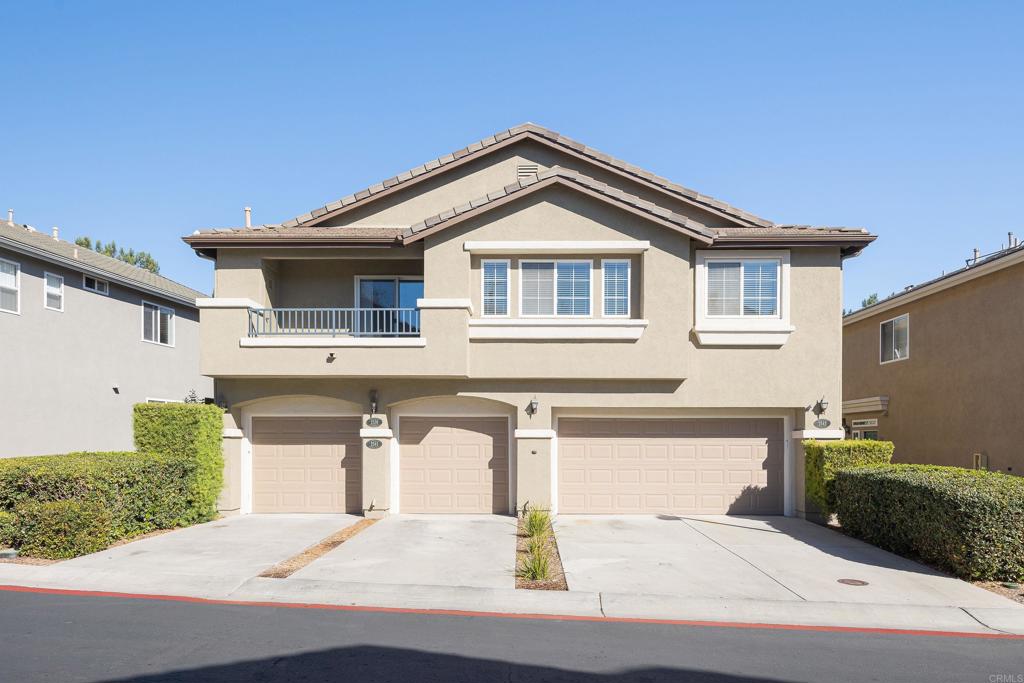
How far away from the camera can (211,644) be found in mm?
6977

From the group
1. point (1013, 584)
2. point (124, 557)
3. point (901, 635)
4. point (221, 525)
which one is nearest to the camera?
point (901, 635)

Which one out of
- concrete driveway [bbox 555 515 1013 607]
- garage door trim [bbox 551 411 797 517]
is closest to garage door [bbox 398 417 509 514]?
garage door trim [bbox 551 411 797 517]

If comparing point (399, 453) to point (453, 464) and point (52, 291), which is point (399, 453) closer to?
point (453, 464)

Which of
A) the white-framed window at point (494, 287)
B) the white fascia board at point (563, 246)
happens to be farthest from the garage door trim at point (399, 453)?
the white fascia board at point (563, 246)

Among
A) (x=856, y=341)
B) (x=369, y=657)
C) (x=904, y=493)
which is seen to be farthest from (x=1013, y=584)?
(x=856, y=341)

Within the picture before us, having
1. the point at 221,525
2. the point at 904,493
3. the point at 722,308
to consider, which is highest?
the point at 722,308

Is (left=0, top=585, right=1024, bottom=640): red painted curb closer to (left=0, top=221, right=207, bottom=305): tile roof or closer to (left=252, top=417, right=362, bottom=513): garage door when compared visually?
(left=252, top=417, right=362, bottom=513): garage door

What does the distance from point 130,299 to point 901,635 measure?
74.0 feet

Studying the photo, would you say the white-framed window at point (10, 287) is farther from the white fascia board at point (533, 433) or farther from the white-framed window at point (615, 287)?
the white-framed window at point (615, 287)

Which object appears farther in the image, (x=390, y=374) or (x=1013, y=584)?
(x=390, y=374)

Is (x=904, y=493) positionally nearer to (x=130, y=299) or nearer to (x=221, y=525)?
(x=221, y=525)

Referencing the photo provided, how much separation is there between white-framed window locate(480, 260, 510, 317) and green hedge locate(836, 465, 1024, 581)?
774 cm

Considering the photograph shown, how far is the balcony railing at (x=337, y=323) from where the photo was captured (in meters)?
15.1

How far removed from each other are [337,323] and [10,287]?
373 inches
